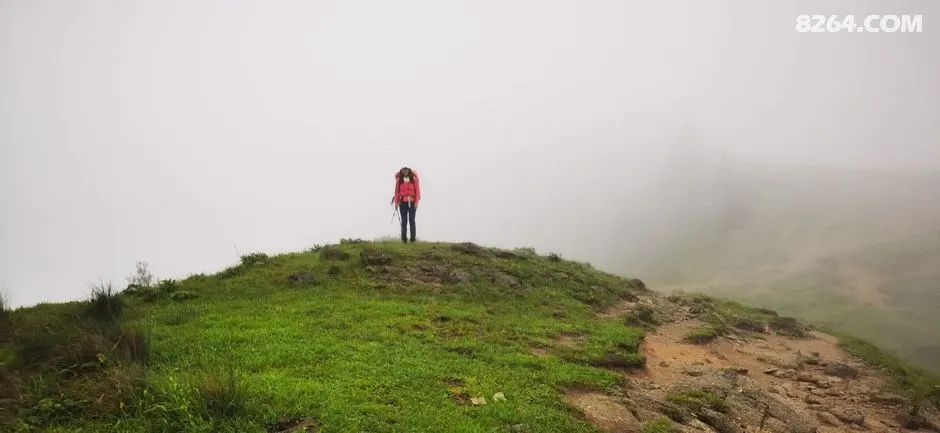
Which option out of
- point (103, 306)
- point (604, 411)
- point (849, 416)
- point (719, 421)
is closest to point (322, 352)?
point (604, 411)

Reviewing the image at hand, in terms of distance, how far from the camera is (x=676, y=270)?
81.8m

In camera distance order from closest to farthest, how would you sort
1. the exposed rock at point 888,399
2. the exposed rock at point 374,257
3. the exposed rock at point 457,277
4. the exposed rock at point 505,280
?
the exposed rock at point 888,399
the exposed rock at point 457,277
the exposed rock at point 505,280
the exposed rock at point 374,257

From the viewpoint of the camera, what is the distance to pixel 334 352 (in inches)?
545

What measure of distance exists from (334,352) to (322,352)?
11.7 inches

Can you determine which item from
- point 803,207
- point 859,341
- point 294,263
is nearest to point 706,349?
point 859,341

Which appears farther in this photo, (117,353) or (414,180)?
(414,180)

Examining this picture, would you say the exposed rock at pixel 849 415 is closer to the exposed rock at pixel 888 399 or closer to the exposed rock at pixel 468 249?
the exposed rock at pixel 888 399

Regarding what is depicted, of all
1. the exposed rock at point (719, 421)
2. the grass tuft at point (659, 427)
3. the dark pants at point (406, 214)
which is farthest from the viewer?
the dark pants at point (406, 214)

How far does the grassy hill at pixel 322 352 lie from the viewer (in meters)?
9.98

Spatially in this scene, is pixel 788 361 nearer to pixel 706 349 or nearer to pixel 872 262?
pixel 706 349

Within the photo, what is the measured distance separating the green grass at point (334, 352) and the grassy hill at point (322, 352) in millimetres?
45

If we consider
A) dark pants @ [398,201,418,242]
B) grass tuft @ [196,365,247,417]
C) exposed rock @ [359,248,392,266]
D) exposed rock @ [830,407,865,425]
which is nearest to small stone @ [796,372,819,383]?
exposed rock @ [830,407,865,425]

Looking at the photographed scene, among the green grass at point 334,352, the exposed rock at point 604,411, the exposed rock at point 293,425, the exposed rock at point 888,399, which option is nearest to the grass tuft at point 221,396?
the green grass at point 334,352

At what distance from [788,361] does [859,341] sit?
8.00 m
